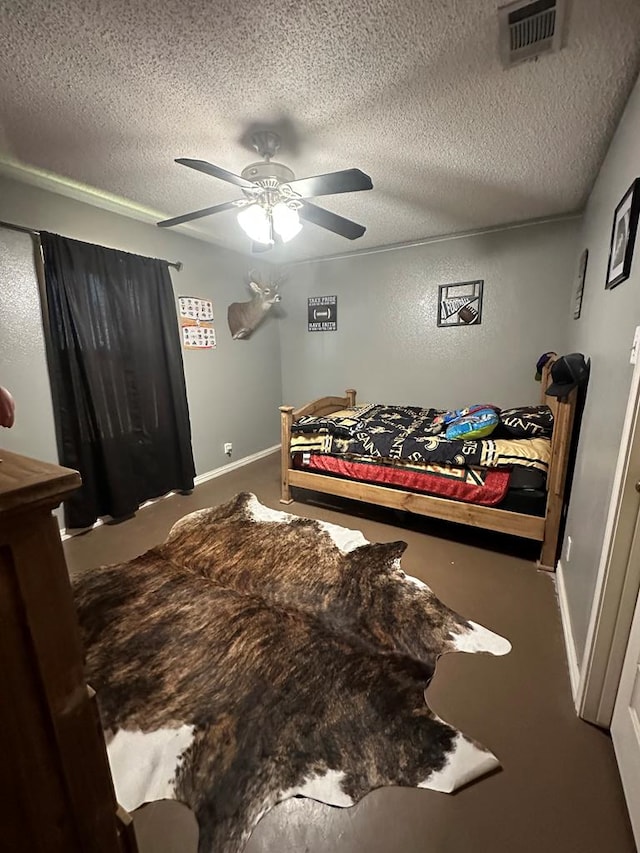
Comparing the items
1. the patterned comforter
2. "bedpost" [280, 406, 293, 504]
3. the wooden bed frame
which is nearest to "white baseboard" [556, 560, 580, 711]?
the wooden bed frame

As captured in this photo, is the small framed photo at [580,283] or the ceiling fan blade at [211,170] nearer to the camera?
the ceiling fan blade at [211,170]

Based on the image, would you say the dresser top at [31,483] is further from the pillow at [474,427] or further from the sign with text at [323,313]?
the sign with text at [323,313]

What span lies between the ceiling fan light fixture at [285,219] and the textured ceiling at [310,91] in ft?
1.09

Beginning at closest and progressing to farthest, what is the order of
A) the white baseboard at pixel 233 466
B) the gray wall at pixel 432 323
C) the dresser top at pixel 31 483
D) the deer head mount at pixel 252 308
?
the dresser top at pixel 31 483
the gray wall at pixel 432 323
the white baseboard at pixel 233 466
the deer head mount at pixel 252 308

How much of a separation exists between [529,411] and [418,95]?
2.18m

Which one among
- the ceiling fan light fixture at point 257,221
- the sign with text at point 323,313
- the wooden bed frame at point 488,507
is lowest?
the wooden bed frame at point 488,507

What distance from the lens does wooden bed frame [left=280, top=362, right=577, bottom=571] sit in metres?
2.16

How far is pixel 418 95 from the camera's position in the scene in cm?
166

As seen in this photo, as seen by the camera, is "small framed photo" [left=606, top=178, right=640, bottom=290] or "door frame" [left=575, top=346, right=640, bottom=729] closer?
"door frame" [left=575, top=346, right=640, bottom=729]

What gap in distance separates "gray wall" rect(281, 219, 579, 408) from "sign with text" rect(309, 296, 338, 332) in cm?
7

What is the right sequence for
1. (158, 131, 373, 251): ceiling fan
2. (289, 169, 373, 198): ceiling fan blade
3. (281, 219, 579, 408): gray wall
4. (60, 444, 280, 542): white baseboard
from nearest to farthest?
1. (289, 169, 373, 198): ceiling fan blade
2. (158, 131, 373, 251): ceiling fan
3. (60, 444, 280, 542): white baseboard
4. (281, 219, 579, 408): gray wall

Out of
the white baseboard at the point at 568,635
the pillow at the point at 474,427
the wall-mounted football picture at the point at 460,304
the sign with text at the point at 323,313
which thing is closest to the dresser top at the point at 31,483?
the white baseboard at the point at 568,635

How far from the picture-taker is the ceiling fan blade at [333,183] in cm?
173

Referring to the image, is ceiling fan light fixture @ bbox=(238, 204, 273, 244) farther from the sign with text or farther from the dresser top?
the sign with text
